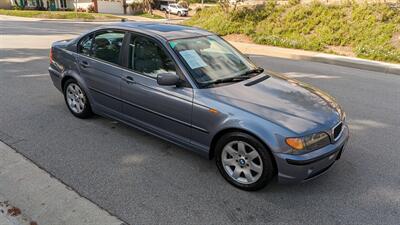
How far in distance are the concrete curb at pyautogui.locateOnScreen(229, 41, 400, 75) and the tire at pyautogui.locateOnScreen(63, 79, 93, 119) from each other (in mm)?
8687

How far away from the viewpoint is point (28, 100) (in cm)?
554

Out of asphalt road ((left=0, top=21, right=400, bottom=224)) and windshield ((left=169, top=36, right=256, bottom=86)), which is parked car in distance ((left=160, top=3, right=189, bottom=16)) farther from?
windshield ((left=169, top=36, right=256, bottom=86))

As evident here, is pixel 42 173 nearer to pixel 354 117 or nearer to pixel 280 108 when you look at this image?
pixel 280 108

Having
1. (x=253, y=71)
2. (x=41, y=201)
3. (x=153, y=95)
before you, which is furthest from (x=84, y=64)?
(x=253, y=71)

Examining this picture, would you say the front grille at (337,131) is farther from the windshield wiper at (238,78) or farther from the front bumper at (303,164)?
the windshield wiper at (238,78)

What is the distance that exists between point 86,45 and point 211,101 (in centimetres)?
240

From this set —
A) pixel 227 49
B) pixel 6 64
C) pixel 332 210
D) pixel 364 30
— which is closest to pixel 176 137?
pixel 227 49

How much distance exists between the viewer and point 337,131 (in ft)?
10.2

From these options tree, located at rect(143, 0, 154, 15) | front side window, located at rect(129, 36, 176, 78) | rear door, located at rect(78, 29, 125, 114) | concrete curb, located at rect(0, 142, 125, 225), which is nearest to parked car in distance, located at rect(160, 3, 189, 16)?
tree, located at rect(143, 0, 154, 15)

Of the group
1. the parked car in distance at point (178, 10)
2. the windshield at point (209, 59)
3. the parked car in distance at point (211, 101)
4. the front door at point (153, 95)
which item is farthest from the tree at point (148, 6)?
the front door at point (153, 95)

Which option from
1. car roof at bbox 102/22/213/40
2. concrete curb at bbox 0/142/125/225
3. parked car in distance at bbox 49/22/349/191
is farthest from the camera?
car roof at bbox 102/22/213/40

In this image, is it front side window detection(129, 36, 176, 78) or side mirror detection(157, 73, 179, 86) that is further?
front side window detection(129, 36, 176, 78)

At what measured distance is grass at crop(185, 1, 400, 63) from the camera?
12438 mm

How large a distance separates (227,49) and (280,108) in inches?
55.7
